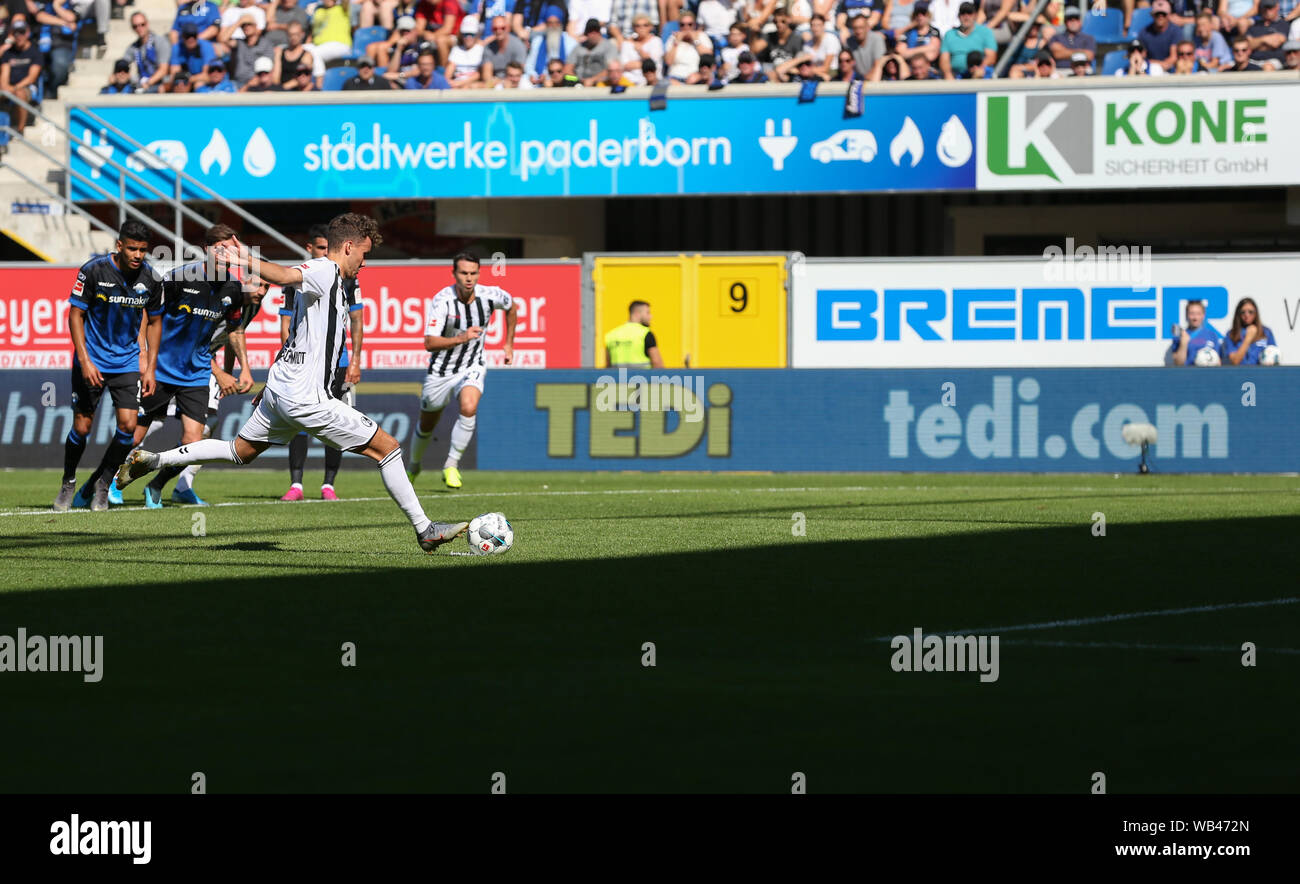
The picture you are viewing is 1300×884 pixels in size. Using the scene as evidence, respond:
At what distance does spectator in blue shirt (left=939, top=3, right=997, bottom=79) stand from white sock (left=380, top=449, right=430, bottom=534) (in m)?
17.3

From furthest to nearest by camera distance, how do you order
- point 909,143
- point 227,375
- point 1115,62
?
1. point 1115,62
2. point 909,143
3. point 227,375

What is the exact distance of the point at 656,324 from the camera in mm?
26719

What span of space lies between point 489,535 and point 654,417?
11967 mm

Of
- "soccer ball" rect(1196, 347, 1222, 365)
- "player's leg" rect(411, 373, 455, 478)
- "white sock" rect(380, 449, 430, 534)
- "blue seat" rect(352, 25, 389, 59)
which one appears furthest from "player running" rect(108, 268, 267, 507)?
"blue seat" rect(352, 25, 389, 59)

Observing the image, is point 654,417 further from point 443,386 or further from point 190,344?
point 190,344

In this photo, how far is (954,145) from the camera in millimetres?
27016

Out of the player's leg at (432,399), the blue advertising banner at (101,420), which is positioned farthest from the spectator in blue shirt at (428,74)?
the player's leg at (432,399)

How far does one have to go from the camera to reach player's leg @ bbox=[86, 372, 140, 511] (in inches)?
615

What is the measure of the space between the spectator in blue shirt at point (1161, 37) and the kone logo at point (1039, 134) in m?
1.29

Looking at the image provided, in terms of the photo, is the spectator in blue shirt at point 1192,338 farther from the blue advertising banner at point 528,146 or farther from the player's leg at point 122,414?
the player's leg at point 122,414

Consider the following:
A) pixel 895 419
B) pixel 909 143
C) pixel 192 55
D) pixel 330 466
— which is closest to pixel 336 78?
pixel 192 55
